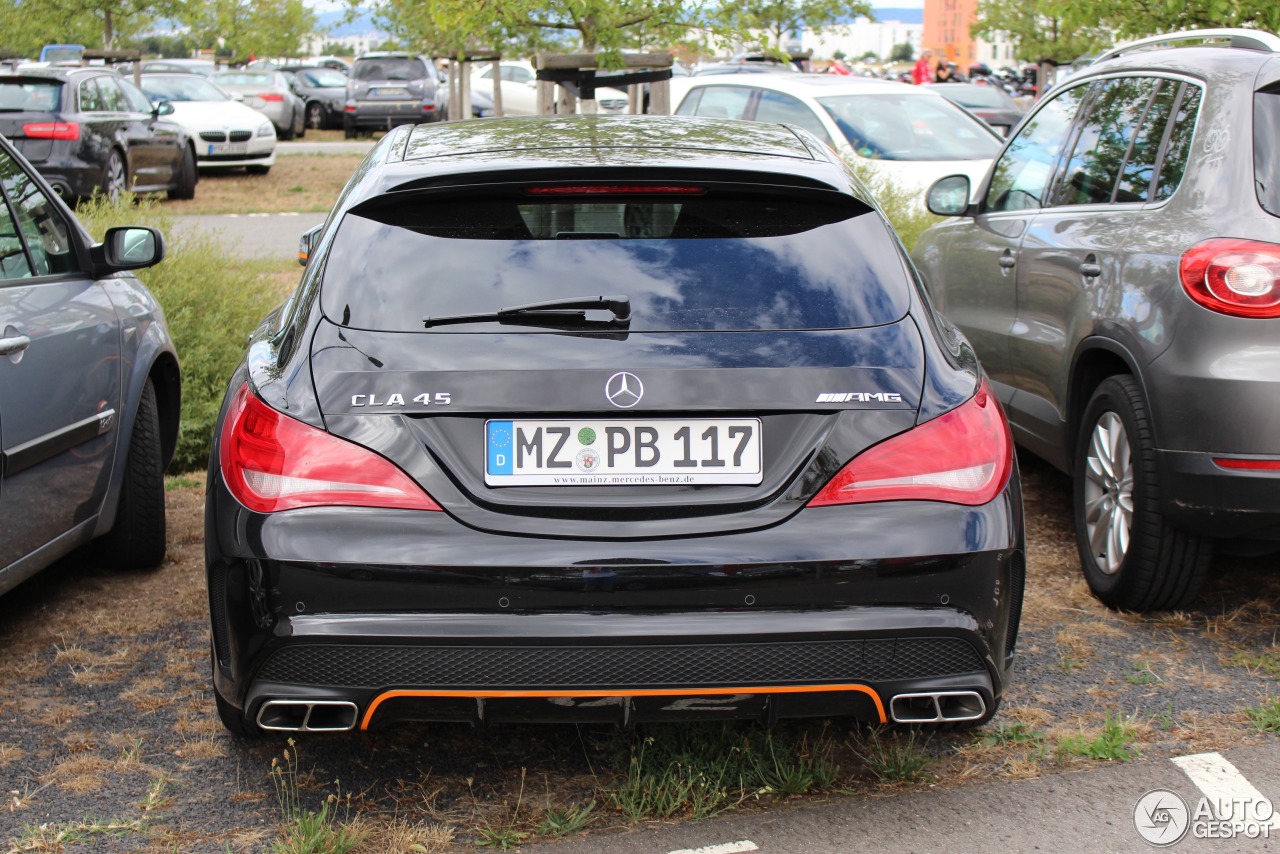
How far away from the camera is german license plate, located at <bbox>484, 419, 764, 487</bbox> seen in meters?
2.93

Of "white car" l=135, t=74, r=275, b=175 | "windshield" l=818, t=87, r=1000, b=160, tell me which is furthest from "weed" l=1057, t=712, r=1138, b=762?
"white car" l=135, t=74, r=275, b=175

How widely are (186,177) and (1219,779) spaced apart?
55.9 ft

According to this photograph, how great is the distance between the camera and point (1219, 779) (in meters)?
3.54

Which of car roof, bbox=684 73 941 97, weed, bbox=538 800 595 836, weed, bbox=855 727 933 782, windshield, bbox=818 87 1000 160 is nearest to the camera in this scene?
weed, bbox=538 800 595 836

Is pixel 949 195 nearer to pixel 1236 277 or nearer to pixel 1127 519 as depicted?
pixel 1127 519

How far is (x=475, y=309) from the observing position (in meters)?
3.12

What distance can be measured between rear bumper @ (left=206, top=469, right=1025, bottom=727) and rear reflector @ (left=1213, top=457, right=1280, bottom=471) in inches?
57.8

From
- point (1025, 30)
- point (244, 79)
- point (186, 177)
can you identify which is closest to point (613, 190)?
point (186, 177)

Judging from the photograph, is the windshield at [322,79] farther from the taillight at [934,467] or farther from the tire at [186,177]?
the taillight at [934,467]

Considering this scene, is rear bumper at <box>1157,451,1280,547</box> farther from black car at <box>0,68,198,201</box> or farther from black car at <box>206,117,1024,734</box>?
black car at <box>0,68,198,201</box>

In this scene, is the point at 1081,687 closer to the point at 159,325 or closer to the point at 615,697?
the point at 615,697

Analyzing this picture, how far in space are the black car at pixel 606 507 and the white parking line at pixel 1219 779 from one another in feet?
2.40

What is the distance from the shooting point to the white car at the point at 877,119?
1186 centimetres

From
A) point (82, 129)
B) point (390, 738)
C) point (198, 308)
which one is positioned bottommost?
point (390, 738)
